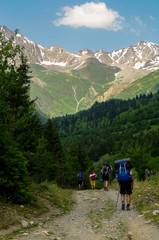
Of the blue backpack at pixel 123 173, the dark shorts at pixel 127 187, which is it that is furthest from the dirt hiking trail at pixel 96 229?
the blue backpack at pixel 123 173

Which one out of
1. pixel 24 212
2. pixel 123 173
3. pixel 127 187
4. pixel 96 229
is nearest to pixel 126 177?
pixel 123 173

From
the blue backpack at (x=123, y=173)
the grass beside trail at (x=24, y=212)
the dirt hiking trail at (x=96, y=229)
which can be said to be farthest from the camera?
the blue backpack at (x=123, y=173)

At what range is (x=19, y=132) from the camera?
87.7ft

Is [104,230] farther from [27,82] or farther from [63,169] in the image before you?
[63,169]

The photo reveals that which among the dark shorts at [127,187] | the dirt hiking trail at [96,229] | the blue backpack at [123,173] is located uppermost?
the blue backpack at [123,173]

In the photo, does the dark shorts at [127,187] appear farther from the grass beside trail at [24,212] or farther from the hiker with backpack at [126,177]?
the grass beside trail at [24,212]

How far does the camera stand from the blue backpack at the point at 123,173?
13237 mm

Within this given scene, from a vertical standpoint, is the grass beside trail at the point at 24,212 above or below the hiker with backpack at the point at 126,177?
below

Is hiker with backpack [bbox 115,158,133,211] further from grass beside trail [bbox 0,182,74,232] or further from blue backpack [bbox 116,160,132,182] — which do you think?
grass beside trail [bbox 0,182,74,232]

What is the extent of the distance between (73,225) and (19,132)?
17908mm

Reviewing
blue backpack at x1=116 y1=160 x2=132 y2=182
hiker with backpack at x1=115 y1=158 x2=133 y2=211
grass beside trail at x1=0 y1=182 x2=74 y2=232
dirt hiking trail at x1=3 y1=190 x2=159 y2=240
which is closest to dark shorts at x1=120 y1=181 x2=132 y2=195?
hiker with backpack at x1=115 y1=158 x2=133 y2=211

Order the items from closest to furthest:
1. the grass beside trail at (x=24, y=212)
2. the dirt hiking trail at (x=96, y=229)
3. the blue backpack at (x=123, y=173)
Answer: the dirt hiking trail at (x=96, y=229) → the grass beside trail at (x=24, y=212) → the blue backpack at (x=123, y=173)

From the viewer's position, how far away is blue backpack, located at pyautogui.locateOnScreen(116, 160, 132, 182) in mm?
13237

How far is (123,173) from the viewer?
525 inches
